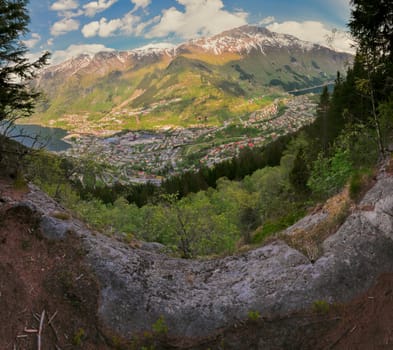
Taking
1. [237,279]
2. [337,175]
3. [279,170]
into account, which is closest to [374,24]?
[337,175]

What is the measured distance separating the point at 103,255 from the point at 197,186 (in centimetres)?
Answer: 8155

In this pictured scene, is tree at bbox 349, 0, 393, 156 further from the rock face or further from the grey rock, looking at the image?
the grey rock

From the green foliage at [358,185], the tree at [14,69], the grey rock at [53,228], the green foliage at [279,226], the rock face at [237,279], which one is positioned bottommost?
the green foliage at [279,226]

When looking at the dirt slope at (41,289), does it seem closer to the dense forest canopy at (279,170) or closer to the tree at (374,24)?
the dense forest canopy at (279,170)

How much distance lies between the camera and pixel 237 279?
1278 cm

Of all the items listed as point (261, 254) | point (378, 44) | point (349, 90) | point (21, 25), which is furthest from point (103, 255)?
point (349, 90)

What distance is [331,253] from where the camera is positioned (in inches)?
472

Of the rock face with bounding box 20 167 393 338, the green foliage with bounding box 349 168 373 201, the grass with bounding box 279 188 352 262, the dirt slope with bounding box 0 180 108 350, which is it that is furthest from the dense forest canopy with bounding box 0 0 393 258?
the dirt slope with bounding box 0 180 108 350

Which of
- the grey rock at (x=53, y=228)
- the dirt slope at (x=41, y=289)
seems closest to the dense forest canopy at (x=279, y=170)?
the grey rock at (x=53, y=228)

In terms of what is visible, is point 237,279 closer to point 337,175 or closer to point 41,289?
point 41,289

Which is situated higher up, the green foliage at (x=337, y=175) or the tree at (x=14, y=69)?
the tree at (x=14, y=69)

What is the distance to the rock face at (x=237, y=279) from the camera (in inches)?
424

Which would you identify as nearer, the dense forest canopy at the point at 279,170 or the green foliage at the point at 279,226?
the dense forest canopy at the point at 279,170

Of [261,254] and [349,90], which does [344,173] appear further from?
[349,90]
